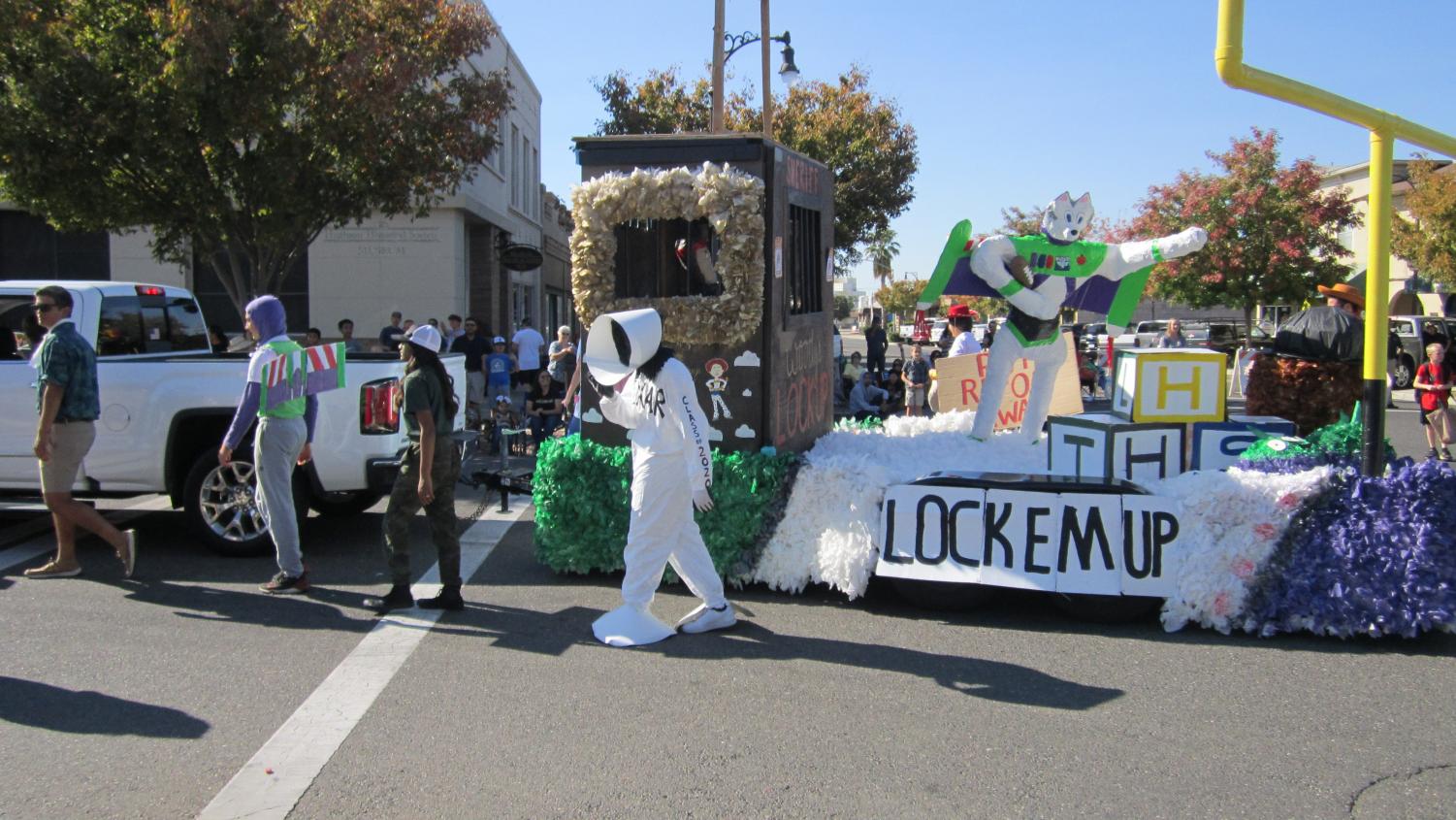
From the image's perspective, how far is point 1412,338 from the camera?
26.0 metres

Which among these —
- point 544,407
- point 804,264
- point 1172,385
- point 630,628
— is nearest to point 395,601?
point 630,628

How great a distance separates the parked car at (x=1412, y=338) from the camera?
2520cm

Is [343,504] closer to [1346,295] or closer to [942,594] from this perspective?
[942,594]

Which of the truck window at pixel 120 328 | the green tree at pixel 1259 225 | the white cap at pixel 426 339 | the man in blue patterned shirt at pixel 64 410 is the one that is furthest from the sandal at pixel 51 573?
the green tree at pixel 1259 225

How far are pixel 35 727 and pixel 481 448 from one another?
9230 mm

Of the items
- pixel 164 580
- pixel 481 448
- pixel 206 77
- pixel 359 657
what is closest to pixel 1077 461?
pixel 359 657

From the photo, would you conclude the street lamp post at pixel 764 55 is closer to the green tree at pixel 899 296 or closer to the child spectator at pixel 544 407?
the child spectator at pixel 544 407

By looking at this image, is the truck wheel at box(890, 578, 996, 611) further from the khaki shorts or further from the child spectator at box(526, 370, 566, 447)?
the child spectator at box(526, 370, 566, 447)

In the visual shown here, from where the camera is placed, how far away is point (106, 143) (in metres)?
12.5

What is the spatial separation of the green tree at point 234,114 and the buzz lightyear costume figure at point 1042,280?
26.2ft

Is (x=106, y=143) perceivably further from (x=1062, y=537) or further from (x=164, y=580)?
(x=1062, y=537)

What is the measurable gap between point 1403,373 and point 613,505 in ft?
81.5

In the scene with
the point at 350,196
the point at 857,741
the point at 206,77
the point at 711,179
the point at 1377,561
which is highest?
the point at 206,77

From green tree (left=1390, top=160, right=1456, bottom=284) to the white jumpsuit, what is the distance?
96.2 feet
